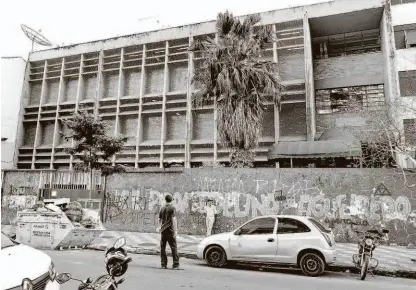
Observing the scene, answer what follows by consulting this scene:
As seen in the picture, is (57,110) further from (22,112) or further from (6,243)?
(6,243)

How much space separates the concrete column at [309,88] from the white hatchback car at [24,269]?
58.1 feet

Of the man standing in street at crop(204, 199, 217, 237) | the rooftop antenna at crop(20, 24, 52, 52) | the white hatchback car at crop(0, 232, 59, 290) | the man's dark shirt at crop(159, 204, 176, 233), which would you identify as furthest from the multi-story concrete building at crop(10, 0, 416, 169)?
the white hatchback car at crop(0, 232, 59, 290)

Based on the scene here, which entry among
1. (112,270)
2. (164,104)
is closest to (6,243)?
(112,270)

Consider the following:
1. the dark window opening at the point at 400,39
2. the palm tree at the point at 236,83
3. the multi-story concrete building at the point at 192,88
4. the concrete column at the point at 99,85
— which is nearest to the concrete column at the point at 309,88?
the multi-story concrete building at the point at 192,88

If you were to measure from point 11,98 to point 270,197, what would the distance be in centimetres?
2280

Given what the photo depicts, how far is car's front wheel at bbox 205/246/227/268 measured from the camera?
937 centimetres

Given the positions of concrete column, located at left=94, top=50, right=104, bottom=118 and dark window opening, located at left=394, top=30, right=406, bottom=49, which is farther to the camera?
concrete column, located at left=94, top=50, right=104, bottom=118

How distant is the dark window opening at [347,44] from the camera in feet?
73.3

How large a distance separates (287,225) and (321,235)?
846mm

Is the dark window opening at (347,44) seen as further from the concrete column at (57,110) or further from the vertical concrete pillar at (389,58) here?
the concrete column at (57,110)

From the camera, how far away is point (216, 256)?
946 centimetres

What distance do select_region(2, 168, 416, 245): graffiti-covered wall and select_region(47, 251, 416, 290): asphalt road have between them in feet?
17.0

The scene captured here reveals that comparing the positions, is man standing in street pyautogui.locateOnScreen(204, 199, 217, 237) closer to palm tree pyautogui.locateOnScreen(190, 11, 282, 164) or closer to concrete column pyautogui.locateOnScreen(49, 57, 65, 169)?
palm tree pyautogui.locateOnScreen(190, 11, 282, 164)

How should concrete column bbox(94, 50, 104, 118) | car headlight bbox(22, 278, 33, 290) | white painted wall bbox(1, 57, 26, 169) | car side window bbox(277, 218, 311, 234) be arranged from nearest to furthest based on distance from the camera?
1. car headlight bbox(22, 278, 33, 290)
2. car side window bbox(277, 218, 311, 234)
3. concrete column bbox(94, 50, 104, 118)
4. white painted wall bbox(1, 57, 26, 169)
